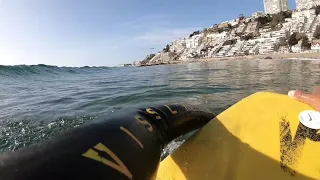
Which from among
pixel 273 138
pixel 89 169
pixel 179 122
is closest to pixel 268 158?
pixel 273 138

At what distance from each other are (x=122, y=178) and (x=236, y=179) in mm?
934

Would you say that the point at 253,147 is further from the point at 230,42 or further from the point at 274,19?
the point at 274,19

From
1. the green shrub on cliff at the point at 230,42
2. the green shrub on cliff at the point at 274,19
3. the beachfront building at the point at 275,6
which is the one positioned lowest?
the green shrub on cliff at the point at 230,42

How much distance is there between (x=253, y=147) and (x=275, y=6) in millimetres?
130310

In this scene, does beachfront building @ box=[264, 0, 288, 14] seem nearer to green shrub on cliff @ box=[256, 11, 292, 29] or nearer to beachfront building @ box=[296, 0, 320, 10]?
beachfront building @ box=[296, 0, 320, 10]

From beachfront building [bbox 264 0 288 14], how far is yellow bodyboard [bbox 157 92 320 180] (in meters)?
126

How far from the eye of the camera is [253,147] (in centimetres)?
180

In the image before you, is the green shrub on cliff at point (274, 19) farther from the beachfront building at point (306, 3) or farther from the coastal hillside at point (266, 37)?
the beachfront building at point (306, 3)

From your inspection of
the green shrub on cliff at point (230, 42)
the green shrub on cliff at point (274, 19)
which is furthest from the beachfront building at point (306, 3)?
the green shrub on cliff at point (230, 42)

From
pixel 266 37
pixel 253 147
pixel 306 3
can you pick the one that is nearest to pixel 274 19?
pixel 306 3

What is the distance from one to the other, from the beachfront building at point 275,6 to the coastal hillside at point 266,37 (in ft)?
59.6

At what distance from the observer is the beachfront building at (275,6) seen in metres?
115

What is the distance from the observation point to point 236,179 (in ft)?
5.67

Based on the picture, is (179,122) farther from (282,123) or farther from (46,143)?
(46,143)
